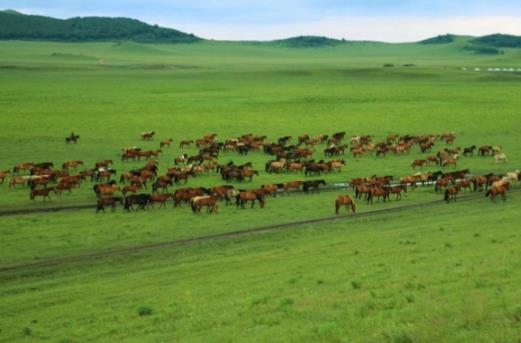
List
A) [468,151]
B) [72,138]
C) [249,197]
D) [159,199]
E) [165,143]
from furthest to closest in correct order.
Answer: [72,138] → [165,143] → [468,151] → [159,199] → [249,197]

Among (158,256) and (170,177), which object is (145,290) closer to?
(158,256)

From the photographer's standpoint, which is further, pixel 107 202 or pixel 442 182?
pixel 442 182

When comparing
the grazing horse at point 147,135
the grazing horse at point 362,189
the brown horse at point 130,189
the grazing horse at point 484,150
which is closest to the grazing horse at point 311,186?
the grazing horse at point 362,189

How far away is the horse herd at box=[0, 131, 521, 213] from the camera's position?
24.1 metres

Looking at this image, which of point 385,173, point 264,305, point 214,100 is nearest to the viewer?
point 264,305

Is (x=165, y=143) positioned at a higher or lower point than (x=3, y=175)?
lower

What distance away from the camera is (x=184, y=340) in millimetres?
10016

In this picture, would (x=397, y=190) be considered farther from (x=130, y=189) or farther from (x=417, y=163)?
(x=130, y=189)

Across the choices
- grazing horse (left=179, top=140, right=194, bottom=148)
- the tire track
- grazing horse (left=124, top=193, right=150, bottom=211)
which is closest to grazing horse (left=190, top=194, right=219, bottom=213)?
grazing horse (left=124, top=193, right=150, bottom=211)

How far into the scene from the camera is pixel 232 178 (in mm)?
28953

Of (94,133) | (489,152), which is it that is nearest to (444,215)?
(489,152)

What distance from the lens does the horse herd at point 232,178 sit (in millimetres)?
24125

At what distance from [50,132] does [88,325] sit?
107 feet

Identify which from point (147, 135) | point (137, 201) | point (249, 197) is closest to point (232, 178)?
point (249, 197)
